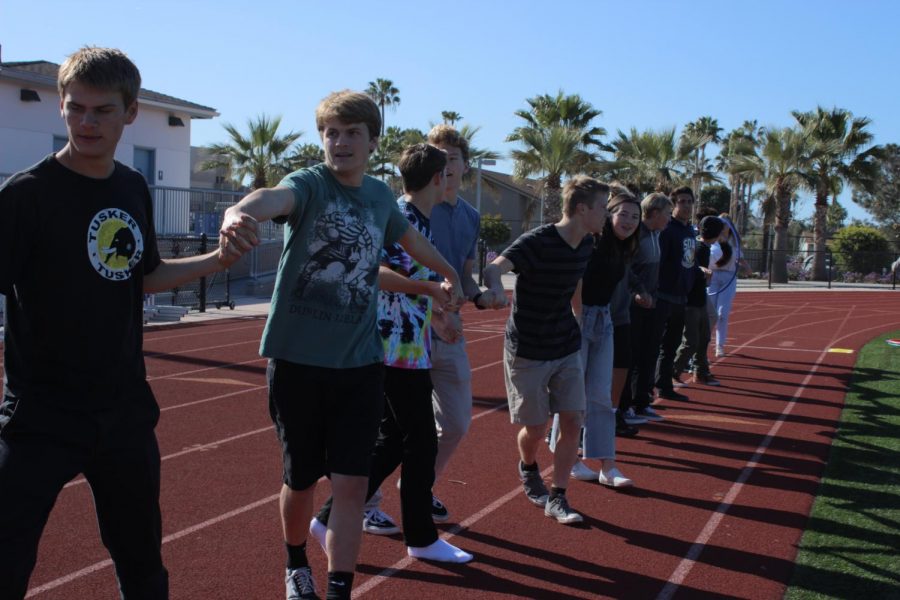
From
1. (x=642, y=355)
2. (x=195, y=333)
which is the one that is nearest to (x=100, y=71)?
(x=642, y=355)

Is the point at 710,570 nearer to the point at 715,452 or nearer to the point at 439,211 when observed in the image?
the point at 439,211

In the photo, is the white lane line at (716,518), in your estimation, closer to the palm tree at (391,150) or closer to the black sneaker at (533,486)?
the black sneaker at (533,486)

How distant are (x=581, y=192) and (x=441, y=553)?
82.9 inches

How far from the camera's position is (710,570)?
4.73m

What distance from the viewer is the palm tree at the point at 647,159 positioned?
132 ft

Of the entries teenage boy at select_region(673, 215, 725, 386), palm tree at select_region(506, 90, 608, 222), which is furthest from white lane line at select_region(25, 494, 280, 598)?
palm tree at select_region(506, 90, 608, 222)

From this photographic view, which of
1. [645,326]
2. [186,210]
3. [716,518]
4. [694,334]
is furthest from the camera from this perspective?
[186,210]

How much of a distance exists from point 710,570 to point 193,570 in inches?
99.6

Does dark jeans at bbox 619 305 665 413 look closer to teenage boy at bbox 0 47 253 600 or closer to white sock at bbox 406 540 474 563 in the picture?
white sock at bbox 406 540 474 563

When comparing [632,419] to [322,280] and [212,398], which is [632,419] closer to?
[212,398]

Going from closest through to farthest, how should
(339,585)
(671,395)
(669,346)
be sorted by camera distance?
(339,585) → (669,346) → (671,395)

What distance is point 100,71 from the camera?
268 centimetres

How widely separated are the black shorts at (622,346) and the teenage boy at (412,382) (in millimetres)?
2744

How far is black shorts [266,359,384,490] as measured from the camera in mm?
3486
